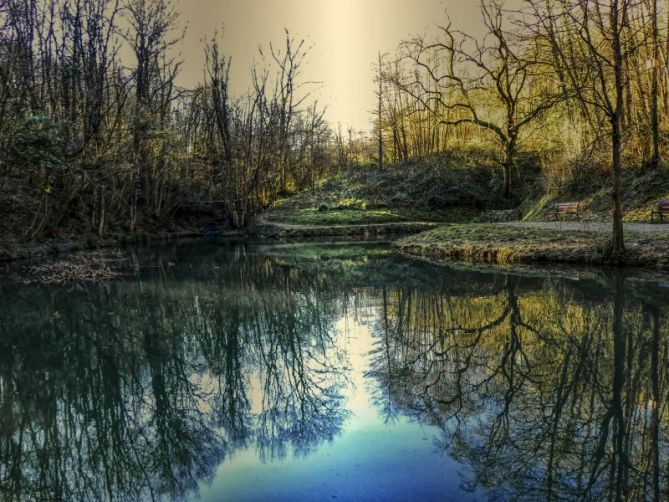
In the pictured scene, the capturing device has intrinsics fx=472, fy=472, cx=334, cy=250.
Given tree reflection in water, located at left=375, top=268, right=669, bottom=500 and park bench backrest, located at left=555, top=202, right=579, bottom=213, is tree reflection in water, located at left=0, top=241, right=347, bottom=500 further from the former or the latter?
park bench backrest, located at left=555, top=202, right=579, bottom=213

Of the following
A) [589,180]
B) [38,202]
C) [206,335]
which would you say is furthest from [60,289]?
[589,180]

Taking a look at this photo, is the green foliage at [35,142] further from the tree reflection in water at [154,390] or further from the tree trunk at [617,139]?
the tree trunk at [617,139]

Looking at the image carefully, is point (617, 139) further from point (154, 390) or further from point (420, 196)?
point (420, 196)

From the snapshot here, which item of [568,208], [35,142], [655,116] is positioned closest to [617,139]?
[568,208]

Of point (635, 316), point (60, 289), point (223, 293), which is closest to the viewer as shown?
point (635, 316)

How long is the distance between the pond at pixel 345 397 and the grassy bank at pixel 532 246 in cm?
218

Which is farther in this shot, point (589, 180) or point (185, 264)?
point (589, 180)

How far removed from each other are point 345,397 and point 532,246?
10.2 meters

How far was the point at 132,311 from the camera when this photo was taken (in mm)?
8805

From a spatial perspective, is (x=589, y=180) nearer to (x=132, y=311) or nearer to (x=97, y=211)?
(x=132, y=311)

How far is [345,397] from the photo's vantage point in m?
4.66

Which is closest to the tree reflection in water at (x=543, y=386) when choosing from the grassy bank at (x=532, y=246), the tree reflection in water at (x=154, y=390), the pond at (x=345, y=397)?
the pond at (x=345, y=397)

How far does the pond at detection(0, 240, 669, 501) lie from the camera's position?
10.5 feet

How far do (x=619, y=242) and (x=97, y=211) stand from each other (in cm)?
2156
